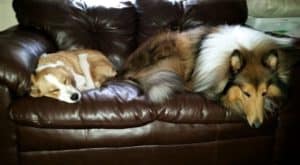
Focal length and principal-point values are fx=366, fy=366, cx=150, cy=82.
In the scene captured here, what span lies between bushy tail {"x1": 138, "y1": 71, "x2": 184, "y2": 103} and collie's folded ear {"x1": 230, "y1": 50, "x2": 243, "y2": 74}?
1.10ft

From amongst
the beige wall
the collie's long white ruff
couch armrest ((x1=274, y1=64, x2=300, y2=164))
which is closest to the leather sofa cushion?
the collie's long white ruff

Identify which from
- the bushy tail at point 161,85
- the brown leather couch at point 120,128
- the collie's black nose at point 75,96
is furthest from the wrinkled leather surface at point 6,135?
the bushy tail at point 161,85

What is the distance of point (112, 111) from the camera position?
1923 millimetres

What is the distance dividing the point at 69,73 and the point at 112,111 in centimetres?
51

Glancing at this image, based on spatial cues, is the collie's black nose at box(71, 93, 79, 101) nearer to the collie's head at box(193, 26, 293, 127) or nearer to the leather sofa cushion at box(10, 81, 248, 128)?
the leather sofa cushion at box(10, 81, 248, 128)

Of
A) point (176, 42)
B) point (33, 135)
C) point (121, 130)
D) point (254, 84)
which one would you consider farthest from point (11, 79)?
point (254, 84)

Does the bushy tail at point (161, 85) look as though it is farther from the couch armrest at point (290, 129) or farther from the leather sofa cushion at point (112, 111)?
the couch armrest at point (290, 129)

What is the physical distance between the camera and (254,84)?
1913mm

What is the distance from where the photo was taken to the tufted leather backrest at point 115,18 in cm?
254

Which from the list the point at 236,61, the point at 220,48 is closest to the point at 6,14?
the point at 220,48

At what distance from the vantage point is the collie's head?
1.93 metres

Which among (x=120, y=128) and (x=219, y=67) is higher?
(x=219, y=67)

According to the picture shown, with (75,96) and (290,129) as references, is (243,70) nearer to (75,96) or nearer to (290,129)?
(290,129)

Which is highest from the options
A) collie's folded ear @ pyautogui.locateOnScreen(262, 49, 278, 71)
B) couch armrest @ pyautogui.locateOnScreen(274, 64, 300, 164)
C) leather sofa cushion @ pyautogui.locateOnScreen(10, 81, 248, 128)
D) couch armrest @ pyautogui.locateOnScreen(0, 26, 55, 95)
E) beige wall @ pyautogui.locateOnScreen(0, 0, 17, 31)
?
beige wall @ pyautogui.locateOnScreen(0, 0, 17, 31)
